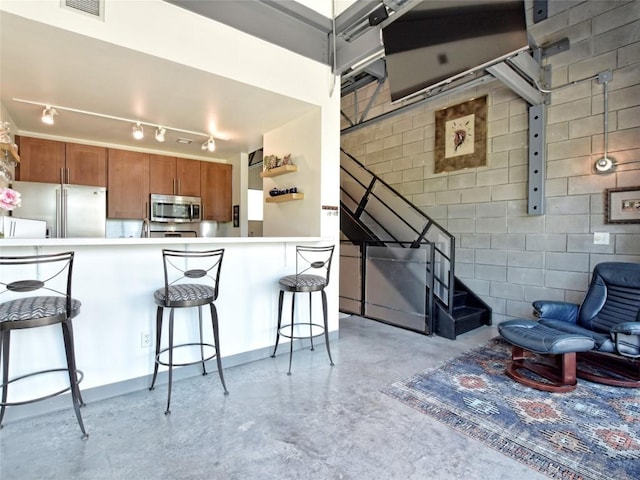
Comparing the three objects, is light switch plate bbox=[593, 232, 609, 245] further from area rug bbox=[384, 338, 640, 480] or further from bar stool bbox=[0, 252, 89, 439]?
bar stool bbox=[0, 252, 89, 439]

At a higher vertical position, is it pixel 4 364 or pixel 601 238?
pixel 601 238

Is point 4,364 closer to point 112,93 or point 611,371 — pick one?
point 112,93

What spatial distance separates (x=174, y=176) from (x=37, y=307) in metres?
3.76

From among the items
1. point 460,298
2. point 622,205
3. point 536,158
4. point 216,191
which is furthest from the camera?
point 216,191

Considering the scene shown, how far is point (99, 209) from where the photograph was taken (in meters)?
4.52

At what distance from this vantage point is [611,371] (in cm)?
285

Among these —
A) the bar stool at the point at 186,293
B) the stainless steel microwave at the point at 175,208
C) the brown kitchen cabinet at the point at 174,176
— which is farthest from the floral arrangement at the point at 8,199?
the brown kitchen cabinet at the point at 174,176

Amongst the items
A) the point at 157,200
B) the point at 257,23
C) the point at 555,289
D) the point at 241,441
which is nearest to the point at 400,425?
the point at 241,441

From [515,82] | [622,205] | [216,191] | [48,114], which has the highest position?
[515,82]

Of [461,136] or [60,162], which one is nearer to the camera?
[60,162]

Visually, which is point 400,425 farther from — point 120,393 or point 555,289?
point 555,289

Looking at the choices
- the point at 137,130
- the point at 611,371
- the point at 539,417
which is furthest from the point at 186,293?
the point at 611,371

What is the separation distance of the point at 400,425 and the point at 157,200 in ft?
15.2

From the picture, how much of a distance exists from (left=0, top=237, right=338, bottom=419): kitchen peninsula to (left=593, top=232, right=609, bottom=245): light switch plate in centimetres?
331
